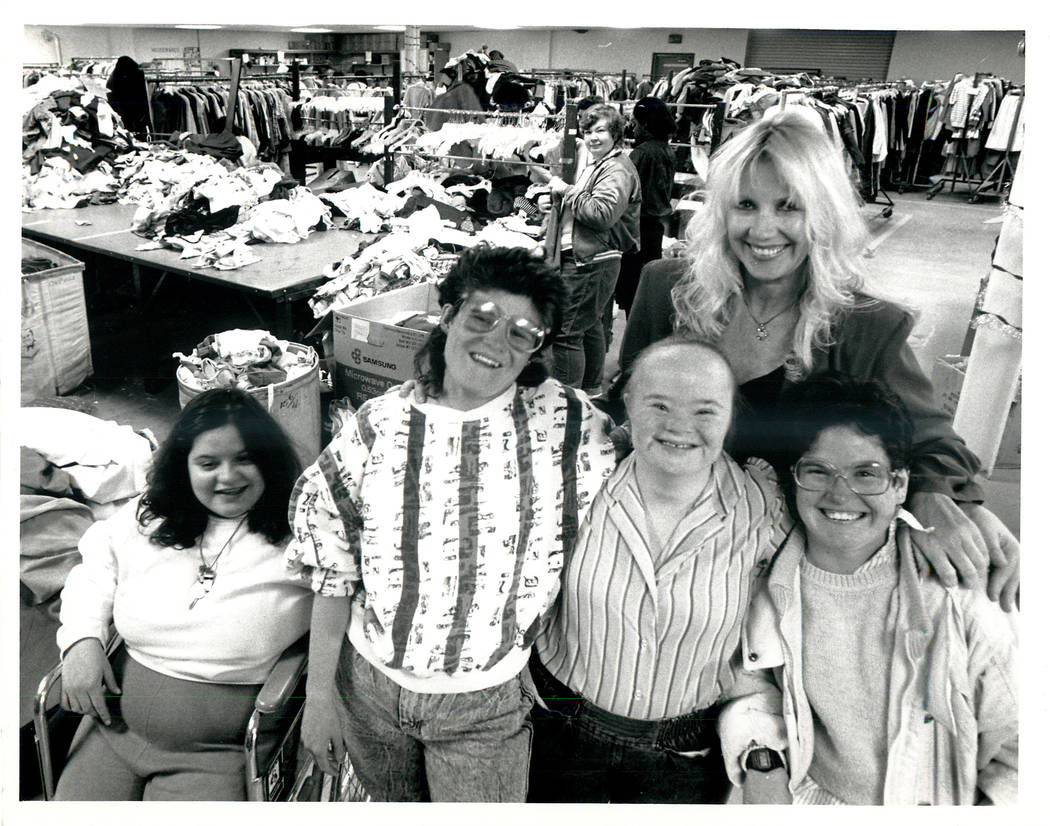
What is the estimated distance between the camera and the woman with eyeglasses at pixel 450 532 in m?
1.18

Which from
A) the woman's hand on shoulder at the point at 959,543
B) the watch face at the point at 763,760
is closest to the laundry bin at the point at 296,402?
the watch face at the point at 763,760

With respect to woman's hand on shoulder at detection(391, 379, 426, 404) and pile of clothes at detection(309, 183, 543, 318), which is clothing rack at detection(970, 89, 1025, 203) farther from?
woman's hand on shoulder at detection(391, 379, 426, 404)

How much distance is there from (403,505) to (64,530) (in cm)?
71

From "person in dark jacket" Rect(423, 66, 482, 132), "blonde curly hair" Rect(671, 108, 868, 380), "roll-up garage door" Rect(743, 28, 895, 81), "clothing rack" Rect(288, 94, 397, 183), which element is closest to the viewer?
"blonde curly hair" Rect(671, 108, 868, 380)

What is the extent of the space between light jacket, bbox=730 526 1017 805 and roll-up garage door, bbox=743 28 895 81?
0.84 meters

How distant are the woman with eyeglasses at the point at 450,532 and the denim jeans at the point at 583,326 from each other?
0.03m

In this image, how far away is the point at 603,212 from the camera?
133 centimetres

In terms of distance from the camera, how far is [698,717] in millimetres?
1237

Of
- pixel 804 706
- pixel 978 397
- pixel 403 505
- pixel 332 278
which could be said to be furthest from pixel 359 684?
pixel 978 397

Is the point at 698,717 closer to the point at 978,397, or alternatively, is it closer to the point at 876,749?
the point at 876,749

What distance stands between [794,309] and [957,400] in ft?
1.29

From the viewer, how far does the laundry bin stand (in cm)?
130

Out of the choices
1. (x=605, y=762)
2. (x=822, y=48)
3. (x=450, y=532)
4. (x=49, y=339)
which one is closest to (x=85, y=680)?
(x=49, y=339)

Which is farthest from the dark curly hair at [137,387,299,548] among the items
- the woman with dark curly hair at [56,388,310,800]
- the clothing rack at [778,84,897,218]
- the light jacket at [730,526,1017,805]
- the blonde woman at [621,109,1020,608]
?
the clothing rack at [778,84,897,218]
